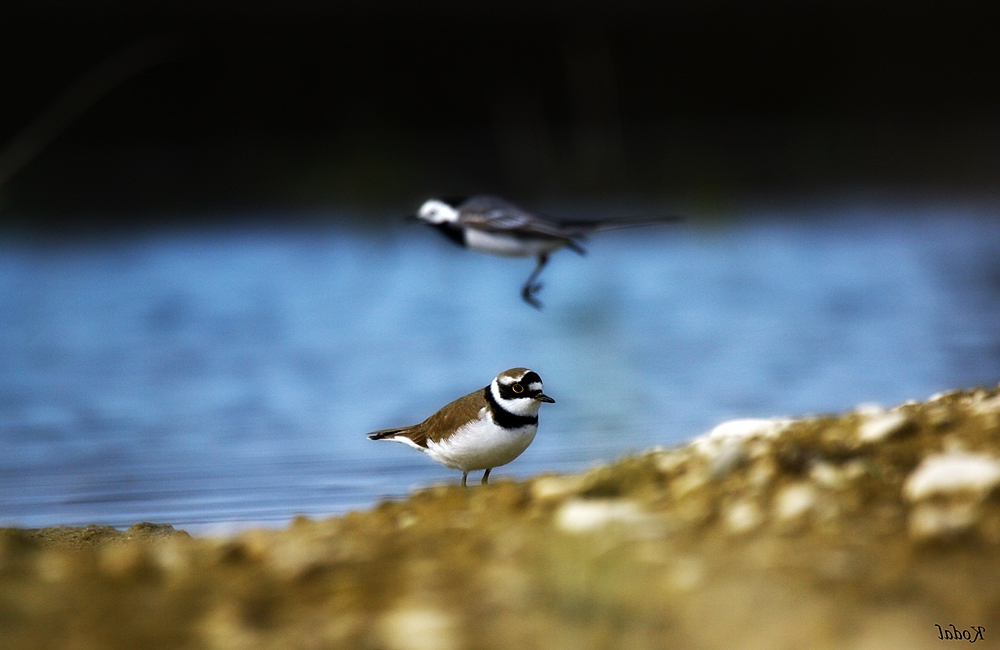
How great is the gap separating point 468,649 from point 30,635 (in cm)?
94

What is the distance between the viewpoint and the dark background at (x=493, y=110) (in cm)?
1451

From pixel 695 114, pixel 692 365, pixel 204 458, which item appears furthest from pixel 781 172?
pixel 204 458

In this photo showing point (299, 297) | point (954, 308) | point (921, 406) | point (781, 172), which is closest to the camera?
point (921, 406)

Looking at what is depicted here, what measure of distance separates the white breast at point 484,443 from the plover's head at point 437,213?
112 centimetres

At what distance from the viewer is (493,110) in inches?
679

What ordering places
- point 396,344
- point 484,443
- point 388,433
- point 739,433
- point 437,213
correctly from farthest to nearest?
1. point 396,344
2. point 437,213
3. point 388,433
4. point 484,443
5. point 739,433

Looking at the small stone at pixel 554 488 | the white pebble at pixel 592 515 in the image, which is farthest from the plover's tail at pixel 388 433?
the white pebble at pixel 592 515

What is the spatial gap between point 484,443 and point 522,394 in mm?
227

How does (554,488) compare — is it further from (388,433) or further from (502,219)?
(388,433)

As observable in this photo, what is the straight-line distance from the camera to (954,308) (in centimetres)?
994

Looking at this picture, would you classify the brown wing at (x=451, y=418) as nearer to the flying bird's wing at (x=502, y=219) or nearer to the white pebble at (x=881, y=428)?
the flying bird's wing at (x=502, y=219)

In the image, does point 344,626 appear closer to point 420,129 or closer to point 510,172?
point 510,172

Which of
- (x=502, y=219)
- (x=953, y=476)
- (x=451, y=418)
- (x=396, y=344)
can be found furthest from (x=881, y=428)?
(x=396, y=344)

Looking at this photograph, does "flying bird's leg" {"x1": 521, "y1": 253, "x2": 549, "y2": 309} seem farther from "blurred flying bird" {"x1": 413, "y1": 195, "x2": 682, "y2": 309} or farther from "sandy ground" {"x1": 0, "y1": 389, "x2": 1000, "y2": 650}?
"sandy ground" {"x1": 0, "y1": 389, "x2": 1000, "y2": 650}
